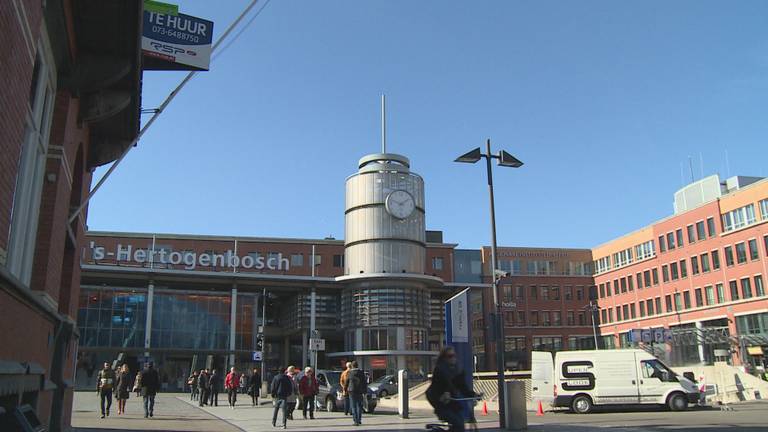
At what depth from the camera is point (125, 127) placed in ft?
48.7

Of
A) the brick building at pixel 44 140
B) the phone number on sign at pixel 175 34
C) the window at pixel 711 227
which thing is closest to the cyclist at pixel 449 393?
the brick building at pixel 44 140

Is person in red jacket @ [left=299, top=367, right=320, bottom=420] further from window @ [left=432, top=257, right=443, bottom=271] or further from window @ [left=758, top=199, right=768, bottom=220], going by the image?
window @ [left=758, top=199, right=768, bottom=220]

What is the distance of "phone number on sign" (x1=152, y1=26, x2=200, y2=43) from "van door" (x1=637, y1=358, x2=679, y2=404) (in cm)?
1901

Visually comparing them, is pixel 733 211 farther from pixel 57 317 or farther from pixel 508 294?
pixel 57 317

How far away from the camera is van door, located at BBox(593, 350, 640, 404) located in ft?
79.0

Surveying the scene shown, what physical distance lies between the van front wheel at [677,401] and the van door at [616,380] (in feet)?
3.79

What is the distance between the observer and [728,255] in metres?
63.9

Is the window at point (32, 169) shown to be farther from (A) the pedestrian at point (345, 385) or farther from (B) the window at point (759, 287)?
(B) the window at point (759, 287)

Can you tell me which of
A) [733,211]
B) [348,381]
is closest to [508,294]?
[733,211]

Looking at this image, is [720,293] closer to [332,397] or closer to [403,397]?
[332,397]

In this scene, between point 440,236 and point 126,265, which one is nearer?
point 126,265

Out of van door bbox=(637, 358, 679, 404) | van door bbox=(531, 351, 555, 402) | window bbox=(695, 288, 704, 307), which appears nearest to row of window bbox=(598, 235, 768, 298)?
window bbox=(695, 288, 704, 307)

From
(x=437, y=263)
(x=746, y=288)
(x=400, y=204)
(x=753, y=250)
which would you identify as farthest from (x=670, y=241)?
(x=400, y=204)

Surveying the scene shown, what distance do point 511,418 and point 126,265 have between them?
161ft
